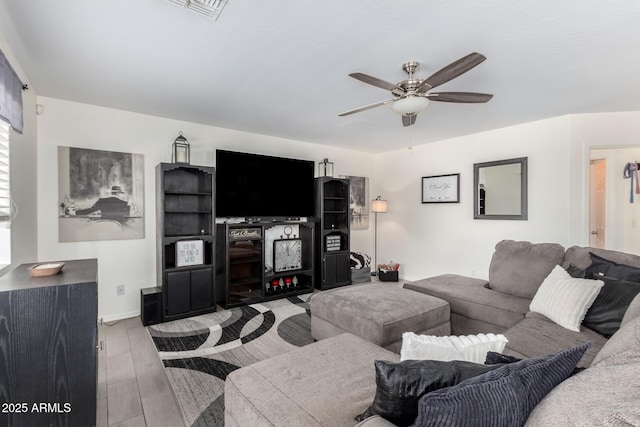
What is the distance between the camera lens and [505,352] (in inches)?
67.8

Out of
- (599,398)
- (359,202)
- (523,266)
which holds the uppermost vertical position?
(359,202)

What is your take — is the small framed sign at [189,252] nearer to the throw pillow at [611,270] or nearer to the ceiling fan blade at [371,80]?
the ceiling fan blade at [371,80]

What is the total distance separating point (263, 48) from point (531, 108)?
9.94 ft

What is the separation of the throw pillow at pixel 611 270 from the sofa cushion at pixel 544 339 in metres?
0.46

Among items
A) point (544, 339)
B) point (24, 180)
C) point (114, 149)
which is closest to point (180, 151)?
point (114, 149)

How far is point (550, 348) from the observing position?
1.71 metres

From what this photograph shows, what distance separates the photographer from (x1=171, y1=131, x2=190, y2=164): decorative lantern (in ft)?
11.5

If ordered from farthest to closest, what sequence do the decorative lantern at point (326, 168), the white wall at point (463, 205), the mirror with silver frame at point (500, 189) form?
the decorative lantern at point (326, 168) < the mirror with silver frame at point (500, 189) < the white wall at point (463, 205)

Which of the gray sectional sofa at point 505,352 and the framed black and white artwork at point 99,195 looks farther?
the framed black and white artwork at point 99,195

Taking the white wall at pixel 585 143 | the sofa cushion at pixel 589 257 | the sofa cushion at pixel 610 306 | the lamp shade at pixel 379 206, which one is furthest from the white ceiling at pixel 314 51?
the lamp shade at pixel 379 206

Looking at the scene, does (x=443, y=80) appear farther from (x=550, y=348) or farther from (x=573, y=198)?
(x=573, y=198)

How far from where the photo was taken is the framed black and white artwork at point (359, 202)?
5676 mm

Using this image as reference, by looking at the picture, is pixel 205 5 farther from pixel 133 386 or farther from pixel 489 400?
pixel 133 386

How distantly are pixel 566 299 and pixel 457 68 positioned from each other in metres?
1.72
